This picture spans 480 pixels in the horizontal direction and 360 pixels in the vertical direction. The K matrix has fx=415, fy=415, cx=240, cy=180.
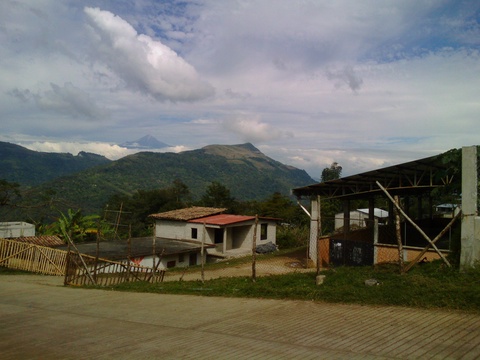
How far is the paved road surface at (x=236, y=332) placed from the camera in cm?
621

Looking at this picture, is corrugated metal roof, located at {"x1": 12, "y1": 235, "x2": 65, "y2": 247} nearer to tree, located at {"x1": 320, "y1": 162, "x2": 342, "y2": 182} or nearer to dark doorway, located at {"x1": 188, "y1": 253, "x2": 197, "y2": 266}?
dark doorway, located at {"x1": 188, "y1": 253, "x2": 197, "y2": 266}

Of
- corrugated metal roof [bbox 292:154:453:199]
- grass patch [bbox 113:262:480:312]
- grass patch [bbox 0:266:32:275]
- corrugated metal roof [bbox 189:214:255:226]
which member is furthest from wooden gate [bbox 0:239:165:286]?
corrugated metal roof [bbox 189:214:255:226]

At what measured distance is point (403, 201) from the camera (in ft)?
97.9

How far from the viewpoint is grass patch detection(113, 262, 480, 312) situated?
844 centimetres

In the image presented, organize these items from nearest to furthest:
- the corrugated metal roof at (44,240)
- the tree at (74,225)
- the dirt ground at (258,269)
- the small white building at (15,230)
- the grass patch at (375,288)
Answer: the grass patch at (375,288)
the dirt ground at (258,269)
the corrugated metal roof at (44,240)
the tree at (74,225)
the small white building at (15,230)

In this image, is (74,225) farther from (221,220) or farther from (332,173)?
(332,173)

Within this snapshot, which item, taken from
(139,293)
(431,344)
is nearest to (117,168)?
(139,293)

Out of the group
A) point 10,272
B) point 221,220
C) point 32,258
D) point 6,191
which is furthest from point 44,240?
point 221,220

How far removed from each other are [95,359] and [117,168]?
123215 mm

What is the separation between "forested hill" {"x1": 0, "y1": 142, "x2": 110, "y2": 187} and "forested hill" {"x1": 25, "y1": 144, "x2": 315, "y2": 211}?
3142 centimetres

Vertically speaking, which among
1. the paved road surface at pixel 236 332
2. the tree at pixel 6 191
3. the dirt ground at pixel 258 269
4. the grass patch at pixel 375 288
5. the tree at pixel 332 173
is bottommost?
the dirt ground at pixel 258 269

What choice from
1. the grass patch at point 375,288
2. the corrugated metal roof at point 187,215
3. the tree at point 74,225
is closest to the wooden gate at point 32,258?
the tree at point 74,225

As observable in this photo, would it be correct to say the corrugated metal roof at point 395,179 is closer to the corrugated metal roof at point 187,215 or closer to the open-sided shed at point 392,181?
the open-sided shed at point 392,181

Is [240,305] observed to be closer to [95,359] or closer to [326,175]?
[95,359]
